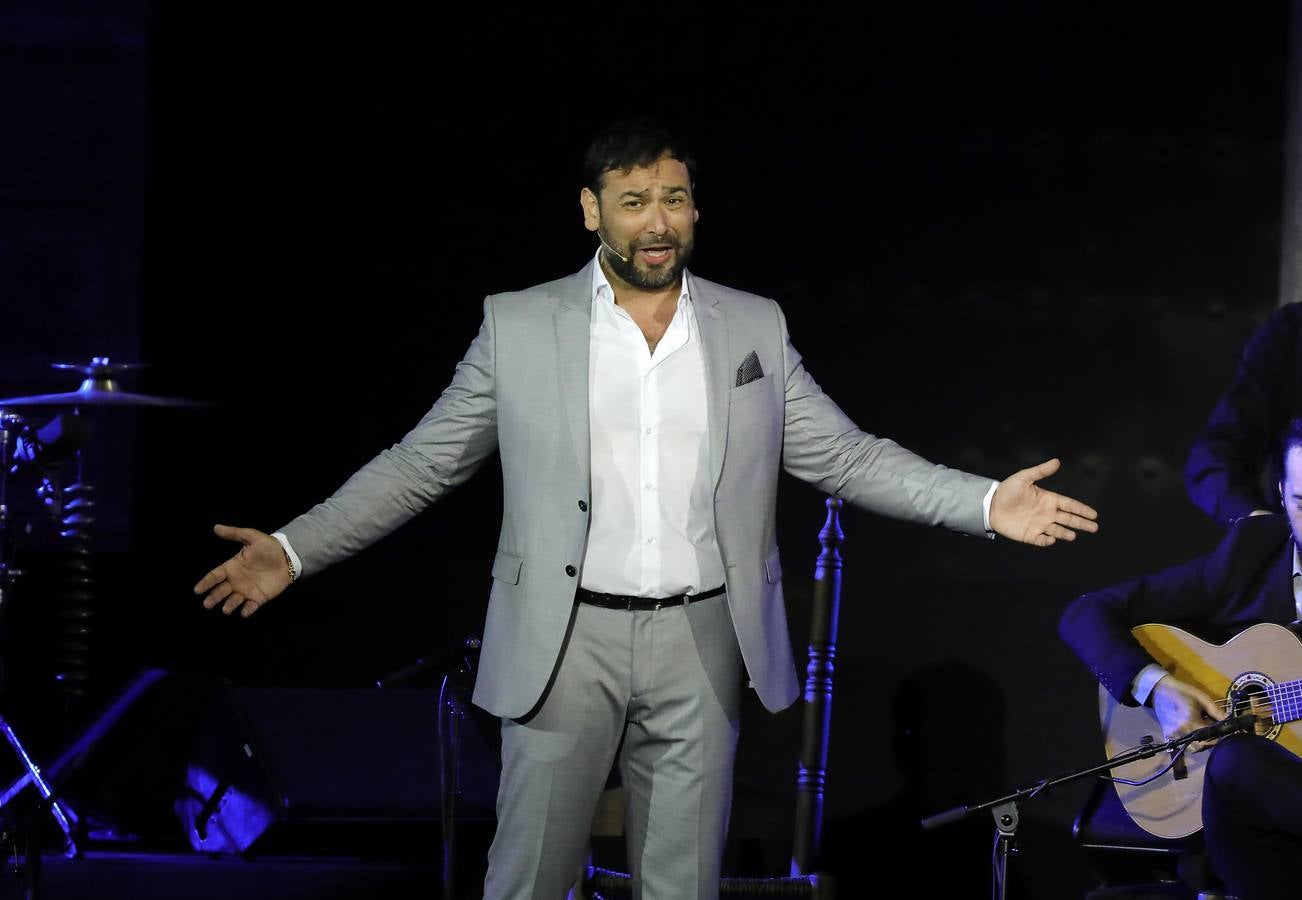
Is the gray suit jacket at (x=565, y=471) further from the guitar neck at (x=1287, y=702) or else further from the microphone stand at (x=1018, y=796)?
the guitar neck at (x=1287, y=702)

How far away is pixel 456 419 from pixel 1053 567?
7.44 feet

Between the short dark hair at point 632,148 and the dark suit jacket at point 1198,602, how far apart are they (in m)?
1.51

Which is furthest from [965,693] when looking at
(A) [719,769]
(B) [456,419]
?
(B) [456,419]

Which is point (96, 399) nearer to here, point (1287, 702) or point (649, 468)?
point (649, 468)

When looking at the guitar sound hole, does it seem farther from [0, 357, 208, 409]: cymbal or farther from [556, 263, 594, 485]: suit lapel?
[0, 357, 208, 409]: cymbal

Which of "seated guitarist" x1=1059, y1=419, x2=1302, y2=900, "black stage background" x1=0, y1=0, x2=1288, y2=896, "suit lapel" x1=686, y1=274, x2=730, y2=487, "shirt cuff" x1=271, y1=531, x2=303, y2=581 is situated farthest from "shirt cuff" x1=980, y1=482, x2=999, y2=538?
"black stage background" x1=0, y1=0, x2=1288, y2=896

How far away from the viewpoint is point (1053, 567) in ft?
14.1

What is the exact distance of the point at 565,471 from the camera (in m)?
2.52

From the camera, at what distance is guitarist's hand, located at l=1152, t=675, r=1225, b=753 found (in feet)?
10.5

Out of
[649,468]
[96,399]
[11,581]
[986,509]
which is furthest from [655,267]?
[11,581]

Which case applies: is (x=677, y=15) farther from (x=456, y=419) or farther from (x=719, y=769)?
(x=719, y=769)

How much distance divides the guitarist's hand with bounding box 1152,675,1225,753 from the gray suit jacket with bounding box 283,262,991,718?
3.01 ft

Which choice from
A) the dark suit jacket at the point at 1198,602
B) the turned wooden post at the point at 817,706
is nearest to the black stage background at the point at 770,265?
the turned wooden post at the point at 817,706

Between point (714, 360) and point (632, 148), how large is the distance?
40 centimetres
